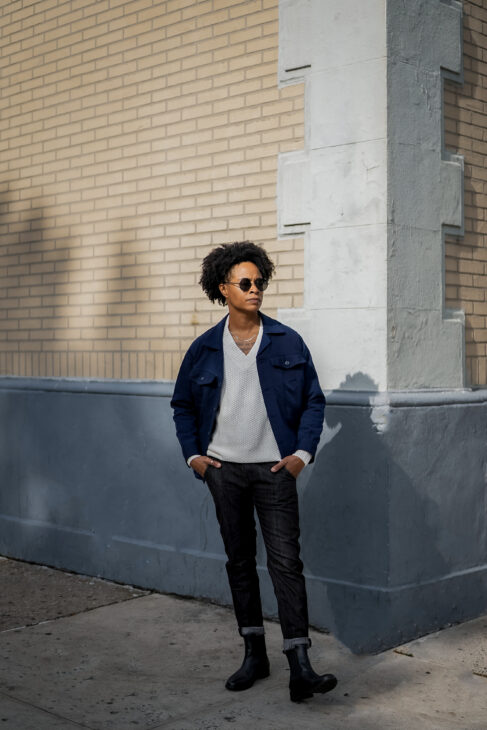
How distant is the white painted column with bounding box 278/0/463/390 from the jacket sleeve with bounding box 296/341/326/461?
777 mm

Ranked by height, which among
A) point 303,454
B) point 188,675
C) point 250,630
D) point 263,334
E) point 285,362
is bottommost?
point 188,675

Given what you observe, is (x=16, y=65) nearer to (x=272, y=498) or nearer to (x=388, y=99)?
(x=388, y=99)

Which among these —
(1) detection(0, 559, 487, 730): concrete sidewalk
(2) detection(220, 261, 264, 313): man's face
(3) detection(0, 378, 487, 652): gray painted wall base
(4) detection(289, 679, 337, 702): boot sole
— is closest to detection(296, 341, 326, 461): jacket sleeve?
(2) detection(220, 261, 264, 313): man's face

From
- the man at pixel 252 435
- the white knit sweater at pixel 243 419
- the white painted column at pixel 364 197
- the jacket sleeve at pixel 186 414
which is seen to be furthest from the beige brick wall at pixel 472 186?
the jacket sleeve at pixel 186 414

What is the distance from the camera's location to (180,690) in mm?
4309

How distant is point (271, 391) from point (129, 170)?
278 centimetres

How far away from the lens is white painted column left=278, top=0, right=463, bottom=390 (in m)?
4.95

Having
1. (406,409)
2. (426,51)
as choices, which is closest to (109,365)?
(406,409)

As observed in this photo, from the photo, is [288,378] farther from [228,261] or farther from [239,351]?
[228,261]

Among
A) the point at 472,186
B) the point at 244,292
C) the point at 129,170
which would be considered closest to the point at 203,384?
the point at 244,292

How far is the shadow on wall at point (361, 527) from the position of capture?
4832 millimetres

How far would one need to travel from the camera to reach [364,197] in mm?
4996

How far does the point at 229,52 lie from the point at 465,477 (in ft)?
9.51

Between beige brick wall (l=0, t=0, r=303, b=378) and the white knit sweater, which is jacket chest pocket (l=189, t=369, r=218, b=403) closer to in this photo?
the white knit sweater
